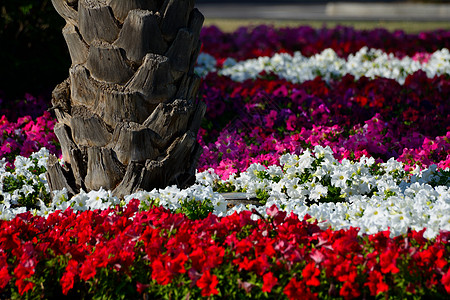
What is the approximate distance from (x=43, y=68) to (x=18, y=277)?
152 inches

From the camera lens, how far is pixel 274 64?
25.0 feet

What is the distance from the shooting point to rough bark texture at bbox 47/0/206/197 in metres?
3.06

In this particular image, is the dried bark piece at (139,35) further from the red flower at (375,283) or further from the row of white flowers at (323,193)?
the red flower at (375,283)

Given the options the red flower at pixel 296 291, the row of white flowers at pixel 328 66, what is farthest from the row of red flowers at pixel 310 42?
the red flower at pixel 296 291

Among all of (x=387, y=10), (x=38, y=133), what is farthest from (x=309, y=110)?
(x=387, y=10)

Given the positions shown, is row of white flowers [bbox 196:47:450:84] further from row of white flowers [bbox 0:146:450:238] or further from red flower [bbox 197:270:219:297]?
red flower [bbox 197:270:219:297]

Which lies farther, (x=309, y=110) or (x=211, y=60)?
(x=211, y=60)

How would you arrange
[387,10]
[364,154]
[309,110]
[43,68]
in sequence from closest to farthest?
[364,154] < [309,110] < [43,68] < [387,10]

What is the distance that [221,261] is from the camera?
2.40 m

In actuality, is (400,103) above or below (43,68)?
below

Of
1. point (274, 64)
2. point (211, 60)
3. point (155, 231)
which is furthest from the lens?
point (211, 60)

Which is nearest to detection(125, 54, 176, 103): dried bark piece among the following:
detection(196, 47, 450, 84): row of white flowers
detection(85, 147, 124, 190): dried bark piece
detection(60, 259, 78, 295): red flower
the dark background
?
detection(85, 147, 124, 190): dried bark piece

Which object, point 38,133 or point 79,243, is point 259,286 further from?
point 38,133

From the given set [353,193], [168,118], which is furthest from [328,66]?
[168,118]
